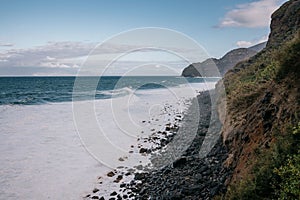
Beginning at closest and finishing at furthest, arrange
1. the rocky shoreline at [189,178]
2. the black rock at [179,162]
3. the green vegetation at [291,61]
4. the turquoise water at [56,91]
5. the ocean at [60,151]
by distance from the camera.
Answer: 1. the green vegetation at [291,61]
2. the rocky shoreline at [189,178]
3. the ocean at [60,151]
4. the black rock at [179,162]
5. the turquoise water at [56,91]

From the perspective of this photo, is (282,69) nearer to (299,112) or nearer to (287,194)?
(299,112)

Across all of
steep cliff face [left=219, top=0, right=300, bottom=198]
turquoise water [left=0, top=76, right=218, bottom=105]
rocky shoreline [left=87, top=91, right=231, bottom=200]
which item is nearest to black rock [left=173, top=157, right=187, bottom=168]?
rocky shoreline [left=87, top=91, right=231, bottom=200]

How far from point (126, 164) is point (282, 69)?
331 inches

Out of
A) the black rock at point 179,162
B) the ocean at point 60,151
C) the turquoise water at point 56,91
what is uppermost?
the turquoise water at point 56,91

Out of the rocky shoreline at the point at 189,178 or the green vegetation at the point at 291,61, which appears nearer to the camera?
the green vegetation at the point at 291,61

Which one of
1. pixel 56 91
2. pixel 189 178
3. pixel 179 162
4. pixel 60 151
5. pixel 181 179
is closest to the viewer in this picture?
pixel 189 178

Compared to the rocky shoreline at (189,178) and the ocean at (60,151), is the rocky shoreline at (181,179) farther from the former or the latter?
the ocean at (60,151)

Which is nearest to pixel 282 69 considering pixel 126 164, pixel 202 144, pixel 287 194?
pixel 287 194

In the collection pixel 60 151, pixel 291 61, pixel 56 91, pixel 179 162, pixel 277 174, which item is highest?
pixel 291 61

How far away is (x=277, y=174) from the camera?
6.11 meters

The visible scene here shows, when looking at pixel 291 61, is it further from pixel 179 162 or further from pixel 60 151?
pixel 60 151

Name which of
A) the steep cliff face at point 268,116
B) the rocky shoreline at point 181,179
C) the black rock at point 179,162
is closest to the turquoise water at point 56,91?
the rocky shoreline at point 181,179

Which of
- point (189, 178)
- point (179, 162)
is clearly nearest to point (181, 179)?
point (189, 178)

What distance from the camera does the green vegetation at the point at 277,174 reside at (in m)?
5.61
